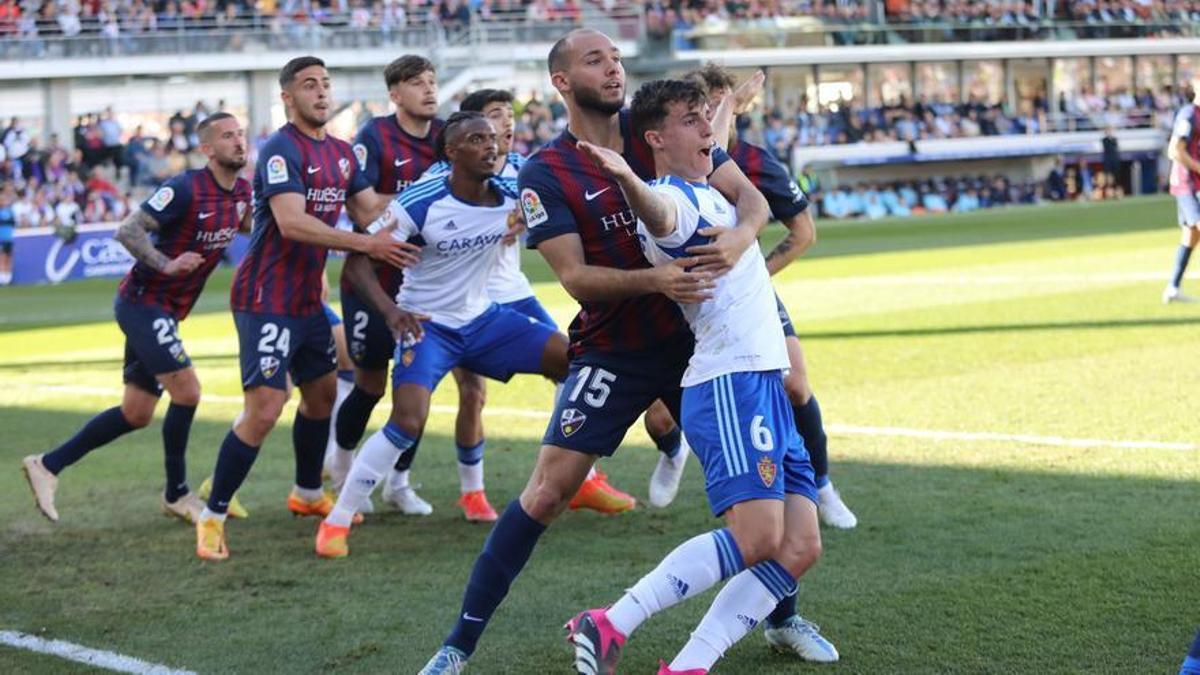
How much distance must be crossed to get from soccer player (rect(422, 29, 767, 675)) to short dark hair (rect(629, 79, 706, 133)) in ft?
0.92

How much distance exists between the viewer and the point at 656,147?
18.4 feet

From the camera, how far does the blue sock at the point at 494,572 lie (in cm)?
583

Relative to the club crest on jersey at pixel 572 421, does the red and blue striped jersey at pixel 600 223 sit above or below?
above

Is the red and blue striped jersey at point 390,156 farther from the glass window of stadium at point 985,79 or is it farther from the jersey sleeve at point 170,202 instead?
the glass window of stadium at point 985,79

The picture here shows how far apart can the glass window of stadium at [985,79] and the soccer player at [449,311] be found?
56186 mm

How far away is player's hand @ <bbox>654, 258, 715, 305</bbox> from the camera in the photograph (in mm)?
5332

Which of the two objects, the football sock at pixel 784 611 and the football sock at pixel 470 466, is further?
the football sock at pixel 470 466

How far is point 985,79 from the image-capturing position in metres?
63.2

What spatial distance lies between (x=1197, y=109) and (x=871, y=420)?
23.5ft

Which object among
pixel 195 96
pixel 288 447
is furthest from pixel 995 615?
pixel 195 96

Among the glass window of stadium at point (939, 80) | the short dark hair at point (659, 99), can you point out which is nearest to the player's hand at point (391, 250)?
the short dark hair at point (659, 99)

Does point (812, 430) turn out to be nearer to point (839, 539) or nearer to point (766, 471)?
point (839, 539)

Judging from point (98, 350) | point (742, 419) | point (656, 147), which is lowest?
point (98, 350)

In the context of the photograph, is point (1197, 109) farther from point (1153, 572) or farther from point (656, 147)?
point (656, 147)
